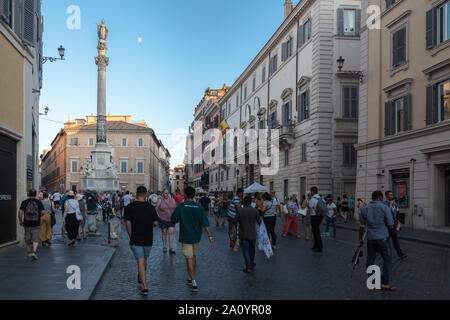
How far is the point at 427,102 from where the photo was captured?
20656mm

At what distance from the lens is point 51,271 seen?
9586mm

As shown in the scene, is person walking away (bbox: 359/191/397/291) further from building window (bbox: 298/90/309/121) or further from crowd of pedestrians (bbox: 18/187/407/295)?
building window (bbox: 298/90/309/121)

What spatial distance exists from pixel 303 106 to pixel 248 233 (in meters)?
24.4

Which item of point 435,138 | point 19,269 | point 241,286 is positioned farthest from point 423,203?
point 19,269

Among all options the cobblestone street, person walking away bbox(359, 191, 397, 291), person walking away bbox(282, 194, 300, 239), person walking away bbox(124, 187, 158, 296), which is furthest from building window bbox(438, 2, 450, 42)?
person walking away bbox(124, 187, 158, 296)

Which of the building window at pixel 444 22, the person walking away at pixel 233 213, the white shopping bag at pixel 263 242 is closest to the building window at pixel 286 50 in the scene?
the building window at pixel 444 22

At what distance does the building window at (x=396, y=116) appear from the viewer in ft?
73.8

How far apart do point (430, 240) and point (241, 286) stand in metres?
10.0

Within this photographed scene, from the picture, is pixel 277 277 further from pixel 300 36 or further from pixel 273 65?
pixel 273 65

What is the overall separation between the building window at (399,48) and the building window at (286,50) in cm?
1389

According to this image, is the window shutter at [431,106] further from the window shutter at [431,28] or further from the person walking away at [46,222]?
the person walking away at [46,222]

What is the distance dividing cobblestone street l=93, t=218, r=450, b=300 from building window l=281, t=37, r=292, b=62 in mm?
25151
